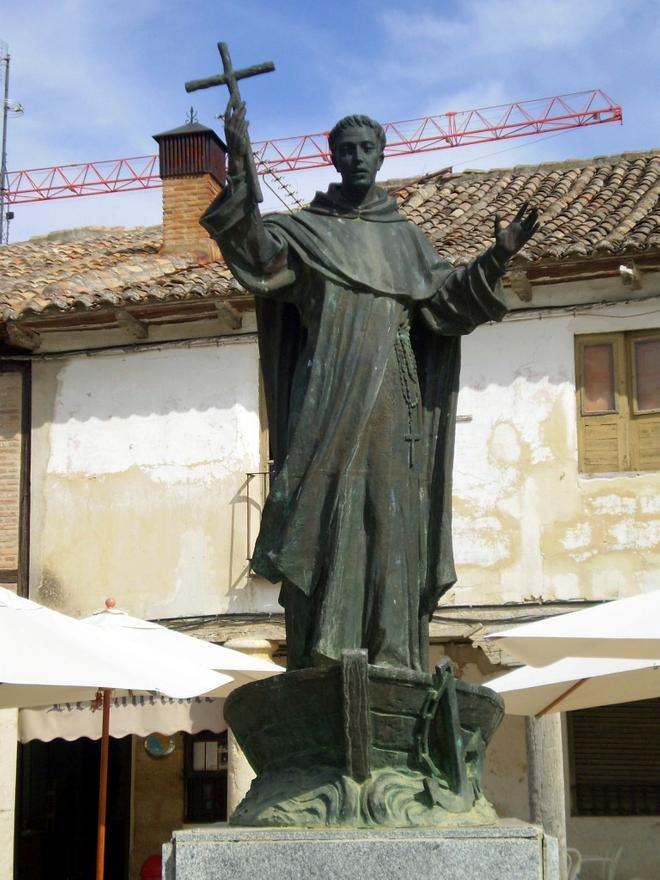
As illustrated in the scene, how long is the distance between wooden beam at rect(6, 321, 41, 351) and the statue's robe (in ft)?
35.5

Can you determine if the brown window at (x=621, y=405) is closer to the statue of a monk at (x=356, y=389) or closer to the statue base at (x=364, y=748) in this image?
the statue of a monk at (x=356, y=389)

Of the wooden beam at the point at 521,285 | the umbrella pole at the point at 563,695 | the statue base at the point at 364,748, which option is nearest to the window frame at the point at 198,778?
the wooden beam at the point at 521,285

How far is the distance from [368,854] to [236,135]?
1995 millimetres

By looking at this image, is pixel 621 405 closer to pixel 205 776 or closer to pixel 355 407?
pixel 205 776

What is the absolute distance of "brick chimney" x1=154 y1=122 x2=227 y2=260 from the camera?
18.4 metres

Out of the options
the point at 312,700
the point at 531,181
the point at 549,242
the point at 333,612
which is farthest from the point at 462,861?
the point at 531,181

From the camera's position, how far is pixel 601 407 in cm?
1462

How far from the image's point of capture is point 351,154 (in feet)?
16.6

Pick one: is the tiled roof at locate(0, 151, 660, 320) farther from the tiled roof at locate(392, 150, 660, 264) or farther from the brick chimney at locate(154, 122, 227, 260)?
the brick chimney at locate(154, 122, 227, 260)

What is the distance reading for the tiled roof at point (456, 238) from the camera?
570 inches

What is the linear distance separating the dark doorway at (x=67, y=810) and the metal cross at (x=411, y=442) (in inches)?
514

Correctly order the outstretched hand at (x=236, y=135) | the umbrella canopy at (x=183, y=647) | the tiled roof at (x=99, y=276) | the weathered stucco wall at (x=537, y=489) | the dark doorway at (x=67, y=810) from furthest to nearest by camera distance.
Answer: the dark doorway at (x=67, y=810) < the tiled roof at (x=99, y=276) < the weathered stucco wall at (x=537, y=489) < the umbrella canopy at (x=183, y=647) < the outstretched hand at (x=236, y=135)

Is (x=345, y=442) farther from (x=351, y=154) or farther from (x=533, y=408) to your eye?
(x=533, y=408)

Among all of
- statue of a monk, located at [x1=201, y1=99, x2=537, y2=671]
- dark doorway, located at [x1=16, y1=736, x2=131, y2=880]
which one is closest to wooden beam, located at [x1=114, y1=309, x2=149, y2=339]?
dark doorway, located at [x1=16, y1=736, x2=131, y2=880]
